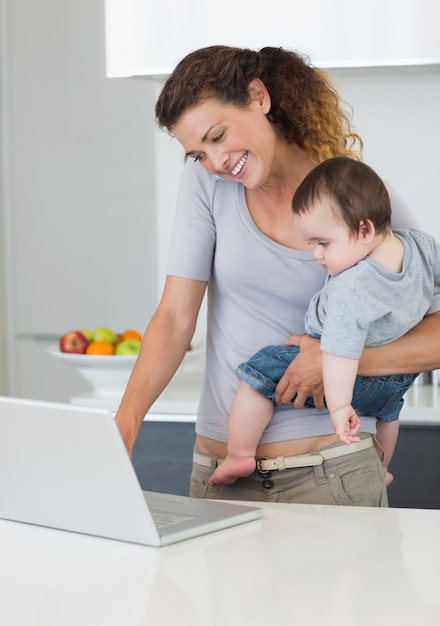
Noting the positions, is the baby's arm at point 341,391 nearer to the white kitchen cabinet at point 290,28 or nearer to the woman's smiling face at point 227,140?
the woman's smiling face at point 227,140

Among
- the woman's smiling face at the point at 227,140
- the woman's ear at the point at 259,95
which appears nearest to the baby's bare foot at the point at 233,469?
the woman's smiling face at the point at 227,140

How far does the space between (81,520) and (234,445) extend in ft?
1.36

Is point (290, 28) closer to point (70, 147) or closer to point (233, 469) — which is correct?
point (233, 469)

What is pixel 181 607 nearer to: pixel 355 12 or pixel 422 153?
pixel 355 12

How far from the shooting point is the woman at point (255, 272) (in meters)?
1.64

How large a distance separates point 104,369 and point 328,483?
1058 millimetres

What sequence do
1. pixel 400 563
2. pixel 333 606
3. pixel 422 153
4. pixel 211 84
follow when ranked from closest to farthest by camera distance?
pixel 333 606 < pixel 400 563 < pixel 211 84 < pixel 422 153

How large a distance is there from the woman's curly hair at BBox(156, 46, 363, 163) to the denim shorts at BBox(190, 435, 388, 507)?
0.56 m

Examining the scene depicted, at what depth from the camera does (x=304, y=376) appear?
1.66m

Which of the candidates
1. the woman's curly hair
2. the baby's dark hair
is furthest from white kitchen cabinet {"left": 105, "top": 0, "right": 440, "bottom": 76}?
the baby's dark hair

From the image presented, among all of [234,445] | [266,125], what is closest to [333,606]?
[234,445]

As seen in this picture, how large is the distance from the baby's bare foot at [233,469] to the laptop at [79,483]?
0.25m

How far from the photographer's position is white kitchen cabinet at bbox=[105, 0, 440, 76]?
2.44 meters

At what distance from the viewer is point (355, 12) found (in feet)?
8.04
